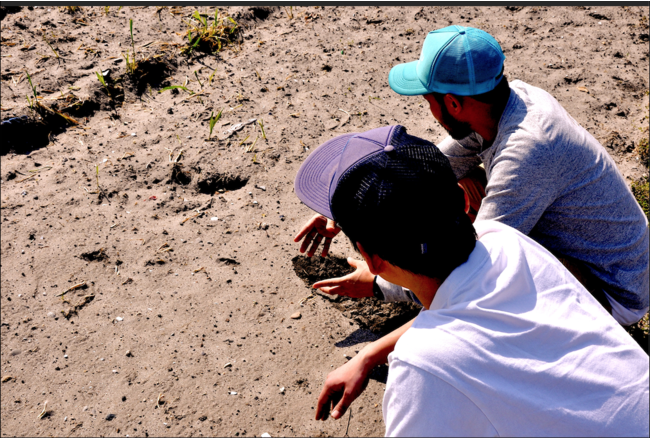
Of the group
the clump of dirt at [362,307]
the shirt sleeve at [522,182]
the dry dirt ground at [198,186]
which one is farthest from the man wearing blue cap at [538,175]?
the dry dirt ground at [198,186]

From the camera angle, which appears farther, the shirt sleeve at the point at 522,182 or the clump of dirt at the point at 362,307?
the clump of dirt at the point at 362,307

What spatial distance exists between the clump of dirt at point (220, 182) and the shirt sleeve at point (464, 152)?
1.33 m

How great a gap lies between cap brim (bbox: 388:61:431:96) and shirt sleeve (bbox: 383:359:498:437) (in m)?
1.34

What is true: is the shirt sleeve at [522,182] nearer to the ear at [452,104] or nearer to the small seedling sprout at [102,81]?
the ear at [452,104]

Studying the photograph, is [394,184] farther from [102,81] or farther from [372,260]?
[102,81]

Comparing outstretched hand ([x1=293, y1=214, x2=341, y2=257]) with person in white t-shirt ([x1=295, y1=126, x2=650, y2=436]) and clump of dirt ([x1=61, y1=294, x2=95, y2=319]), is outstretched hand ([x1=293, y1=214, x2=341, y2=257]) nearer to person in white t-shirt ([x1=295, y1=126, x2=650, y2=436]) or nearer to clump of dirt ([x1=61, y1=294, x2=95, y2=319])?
person in white t-shirt ([x1=295, y1=126, x2=650, y2=436])

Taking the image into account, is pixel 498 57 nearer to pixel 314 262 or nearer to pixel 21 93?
pixel 314 262

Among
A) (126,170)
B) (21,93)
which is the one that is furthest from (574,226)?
(21,93)

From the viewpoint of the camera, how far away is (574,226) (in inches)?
76.7

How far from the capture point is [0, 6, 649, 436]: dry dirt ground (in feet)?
7.45

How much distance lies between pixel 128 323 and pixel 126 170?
1.16 m

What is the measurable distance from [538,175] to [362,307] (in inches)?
43.6

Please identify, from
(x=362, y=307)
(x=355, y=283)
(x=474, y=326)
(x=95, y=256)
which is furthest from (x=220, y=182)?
(x=474, y=326)

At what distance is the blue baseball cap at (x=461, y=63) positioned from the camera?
1.90 meters
